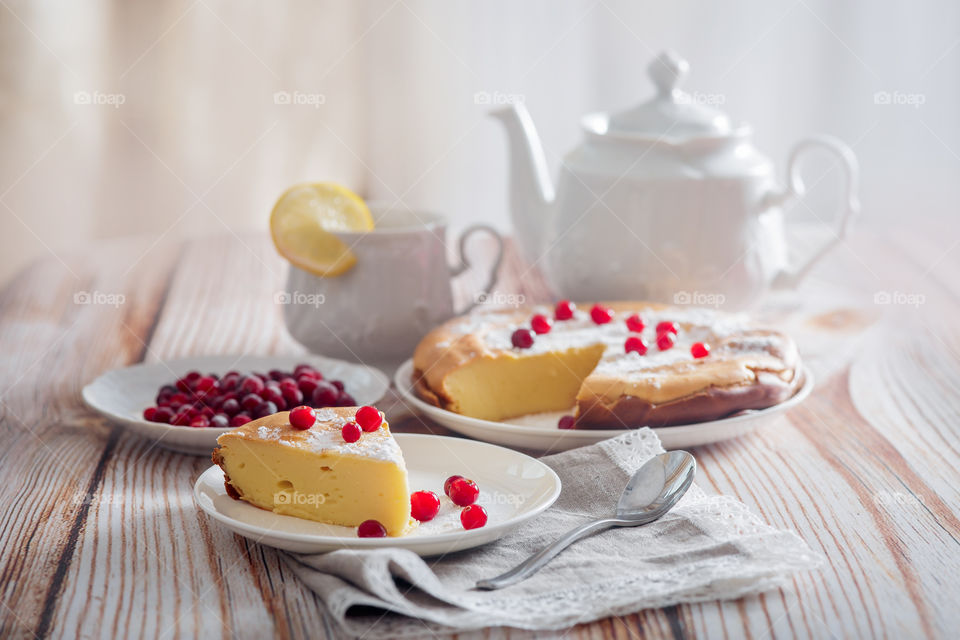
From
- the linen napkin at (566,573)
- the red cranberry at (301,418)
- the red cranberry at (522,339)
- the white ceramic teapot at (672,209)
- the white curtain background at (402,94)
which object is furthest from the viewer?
the white curtain background at (402,94)

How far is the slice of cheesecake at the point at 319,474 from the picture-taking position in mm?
1146

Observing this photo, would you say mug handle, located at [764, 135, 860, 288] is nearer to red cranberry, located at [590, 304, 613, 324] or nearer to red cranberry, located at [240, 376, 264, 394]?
red cranberry, located at [590, 304, 613, 324]

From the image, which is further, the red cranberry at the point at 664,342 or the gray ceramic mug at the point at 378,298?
the gray ceramic mug at the point at 378,298

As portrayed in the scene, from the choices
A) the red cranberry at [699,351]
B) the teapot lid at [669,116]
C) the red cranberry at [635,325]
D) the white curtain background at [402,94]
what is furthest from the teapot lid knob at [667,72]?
the white curtain background at [402,94]

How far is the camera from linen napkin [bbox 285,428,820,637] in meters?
0.96

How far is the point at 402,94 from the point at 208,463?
7.65 feet

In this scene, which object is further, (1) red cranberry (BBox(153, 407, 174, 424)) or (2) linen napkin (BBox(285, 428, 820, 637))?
(1) red cranberry (BBox(153, 407, 174, 424))

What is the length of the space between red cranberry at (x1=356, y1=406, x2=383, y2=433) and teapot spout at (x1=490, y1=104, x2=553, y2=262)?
0.92 meters

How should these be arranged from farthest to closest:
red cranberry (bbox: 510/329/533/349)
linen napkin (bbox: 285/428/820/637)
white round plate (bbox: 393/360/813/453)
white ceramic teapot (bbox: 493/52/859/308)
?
1. white ceramic teapot (bbox: 493/52/859/308)
2. red cranberry (bbox: 510/329/533/349)
3. white round plate (bbox: 393/360/813/453)
4. linen napkin (bbox: 285/428/820/637)

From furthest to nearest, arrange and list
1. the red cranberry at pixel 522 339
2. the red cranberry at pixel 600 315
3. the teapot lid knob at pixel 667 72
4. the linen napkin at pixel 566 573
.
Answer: the teapot lid knob at pixel 667 72 < the red cranberry at pixel 600 315 < the red cranberry at pixel 522 339 < the linen napkin at pixel 566 573

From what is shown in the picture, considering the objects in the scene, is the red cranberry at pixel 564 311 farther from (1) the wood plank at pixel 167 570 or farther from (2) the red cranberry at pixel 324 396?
(1) the wood plank at pixel 167 570

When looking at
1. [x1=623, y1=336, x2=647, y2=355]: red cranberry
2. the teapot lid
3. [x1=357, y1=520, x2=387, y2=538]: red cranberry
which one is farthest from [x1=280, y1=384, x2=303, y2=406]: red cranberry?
the teapot lid

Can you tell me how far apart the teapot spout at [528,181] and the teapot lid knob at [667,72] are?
29cm

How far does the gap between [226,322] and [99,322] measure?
0.29 metres
